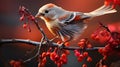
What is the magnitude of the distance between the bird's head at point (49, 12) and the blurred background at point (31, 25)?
81mm

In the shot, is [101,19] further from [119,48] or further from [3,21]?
[3,21]

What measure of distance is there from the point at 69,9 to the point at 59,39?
9 centimetres

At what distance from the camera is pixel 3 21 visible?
825 mm

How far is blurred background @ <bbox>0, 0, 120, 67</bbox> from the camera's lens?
0.74 m

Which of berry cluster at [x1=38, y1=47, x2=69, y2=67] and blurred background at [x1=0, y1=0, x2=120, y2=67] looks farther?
blurred background at [x1=0, y1=0, x2=120, y2=67]

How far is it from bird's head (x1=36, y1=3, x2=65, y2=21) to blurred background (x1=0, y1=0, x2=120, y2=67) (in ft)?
0.27

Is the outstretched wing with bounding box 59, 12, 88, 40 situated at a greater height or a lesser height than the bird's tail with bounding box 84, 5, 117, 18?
lesser

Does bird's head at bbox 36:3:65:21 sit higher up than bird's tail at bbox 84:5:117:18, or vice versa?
bird's head at bbox 36:3:65:21

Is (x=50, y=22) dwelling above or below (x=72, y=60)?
above

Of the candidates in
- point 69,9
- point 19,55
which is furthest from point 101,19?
point 19,55

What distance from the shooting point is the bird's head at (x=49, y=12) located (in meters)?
0.64

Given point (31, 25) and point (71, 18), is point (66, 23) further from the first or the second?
point (31, 25)

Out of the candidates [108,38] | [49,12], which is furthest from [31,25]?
[108,38]

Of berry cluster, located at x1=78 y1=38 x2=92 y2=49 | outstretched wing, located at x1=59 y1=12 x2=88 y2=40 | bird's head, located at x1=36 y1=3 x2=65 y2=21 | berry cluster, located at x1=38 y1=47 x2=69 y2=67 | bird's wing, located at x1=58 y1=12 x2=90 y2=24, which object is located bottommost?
berry cluster, located at x1=38 y1=47 x2=69 y2=67
